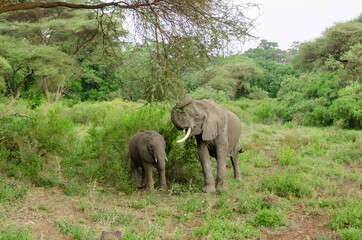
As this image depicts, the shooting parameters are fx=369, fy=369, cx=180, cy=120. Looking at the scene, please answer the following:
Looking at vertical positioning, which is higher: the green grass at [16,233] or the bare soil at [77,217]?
the green grass at [16,233]

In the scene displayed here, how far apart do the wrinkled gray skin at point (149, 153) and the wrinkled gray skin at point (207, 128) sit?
1.85 ft

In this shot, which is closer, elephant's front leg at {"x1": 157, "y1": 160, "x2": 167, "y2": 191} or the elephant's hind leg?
elephant's front leg at {"x1": 157, "y1": 160, "x2": 167, "y2": 191}

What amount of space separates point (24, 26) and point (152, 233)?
940 inches

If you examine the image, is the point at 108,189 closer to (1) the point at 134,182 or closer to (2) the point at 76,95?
(1) the point at 134,182

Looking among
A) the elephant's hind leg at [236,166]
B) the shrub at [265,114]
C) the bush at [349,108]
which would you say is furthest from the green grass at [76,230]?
the shrub at [265,114]

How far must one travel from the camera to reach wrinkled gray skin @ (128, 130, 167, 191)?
702 centimetres

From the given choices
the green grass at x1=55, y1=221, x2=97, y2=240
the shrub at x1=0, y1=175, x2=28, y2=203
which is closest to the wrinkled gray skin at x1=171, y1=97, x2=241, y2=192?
the green grass at x1=55, y1=221, x2=97, y2=240

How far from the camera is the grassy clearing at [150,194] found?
17.1 feet

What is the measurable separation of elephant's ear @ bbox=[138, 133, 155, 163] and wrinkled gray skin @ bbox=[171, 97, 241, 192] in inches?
29.4

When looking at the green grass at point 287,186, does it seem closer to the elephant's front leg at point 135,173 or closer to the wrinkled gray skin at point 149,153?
the wrinkled gray skin at point 149,153

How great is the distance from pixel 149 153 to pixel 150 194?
0.78m

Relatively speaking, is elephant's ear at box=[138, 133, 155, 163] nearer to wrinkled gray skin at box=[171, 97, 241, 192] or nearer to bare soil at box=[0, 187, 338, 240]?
wrinkled gray skin at box=[171, 97, 241, 192]

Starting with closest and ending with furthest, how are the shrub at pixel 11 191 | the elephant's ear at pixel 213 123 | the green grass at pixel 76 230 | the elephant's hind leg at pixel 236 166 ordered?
the green grass at pixel 76 230 < the shrub at pixel 11 191 < the elephant's ear at pixel 213 123 < the elephant's hind leg at pixel 236 166

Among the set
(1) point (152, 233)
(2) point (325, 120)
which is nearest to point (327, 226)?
(1) point (152, 233)
